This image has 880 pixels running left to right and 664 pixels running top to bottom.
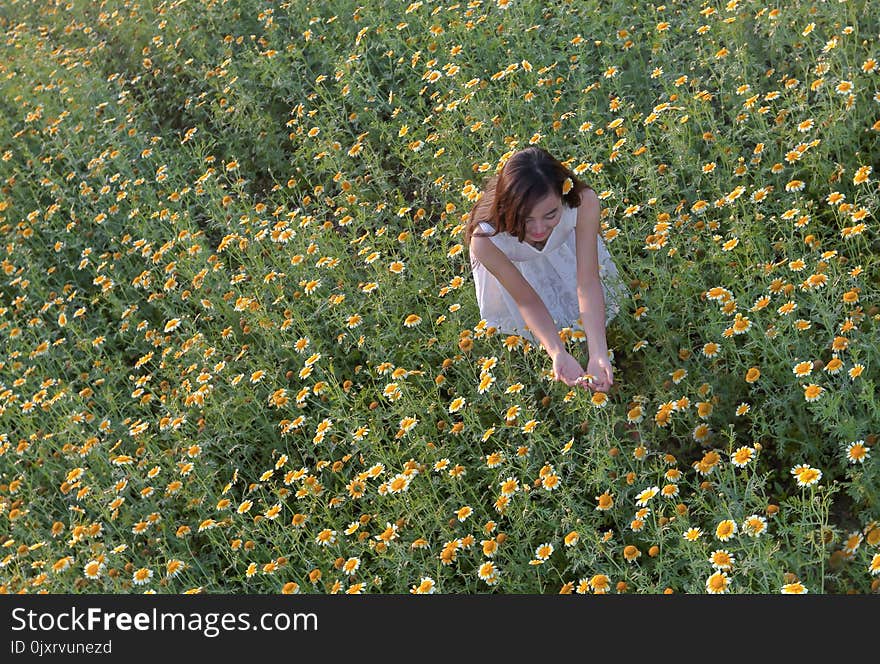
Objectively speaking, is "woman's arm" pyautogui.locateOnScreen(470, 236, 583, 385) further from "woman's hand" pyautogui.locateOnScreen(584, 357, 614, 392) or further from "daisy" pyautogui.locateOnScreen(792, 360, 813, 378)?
"daisy" pyautogui.locateOnScreen(792, 360, 813, 378)

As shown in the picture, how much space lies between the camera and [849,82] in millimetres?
3939

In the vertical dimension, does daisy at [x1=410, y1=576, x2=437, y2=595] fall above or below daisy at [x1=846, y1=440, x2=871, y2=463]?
above

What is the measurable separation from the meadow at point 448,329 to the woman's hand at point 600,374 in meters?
0.06

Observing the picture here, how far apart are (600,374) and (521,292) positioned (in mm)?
508

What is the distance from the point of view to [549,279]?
13.0 feet

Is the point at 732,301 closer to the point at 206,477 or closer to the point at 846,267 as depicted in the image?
the point at 846,267

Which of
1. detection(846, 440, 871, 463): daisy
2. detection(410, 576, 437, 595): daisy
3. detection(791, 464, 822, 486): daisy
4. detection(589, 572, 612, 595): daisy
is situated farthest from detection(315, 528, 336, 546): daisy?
detection(846, 440, 871, 463): daisy

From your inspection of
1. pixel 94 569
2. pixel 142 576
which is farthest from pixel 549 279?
pixel 94 569

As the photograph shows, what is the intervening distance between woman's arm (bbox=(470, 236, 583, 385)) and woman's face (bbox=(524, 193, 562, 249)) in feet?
0.52

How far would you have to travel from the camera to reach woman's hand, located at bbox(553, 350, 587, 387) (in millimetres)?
3295

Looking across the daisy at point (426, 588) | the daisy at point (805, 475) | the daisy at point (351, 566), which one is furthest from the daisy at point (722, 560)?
the daisy at point (351, 566)

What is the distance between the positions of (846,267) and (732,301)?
522 millimetres

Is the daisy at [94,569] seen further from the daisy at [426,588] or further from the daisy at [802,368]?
the daisy at [802,368]

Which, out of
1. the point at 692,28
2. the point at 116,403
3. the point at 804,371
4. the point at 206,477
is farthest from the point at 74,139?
the point at 804,371
